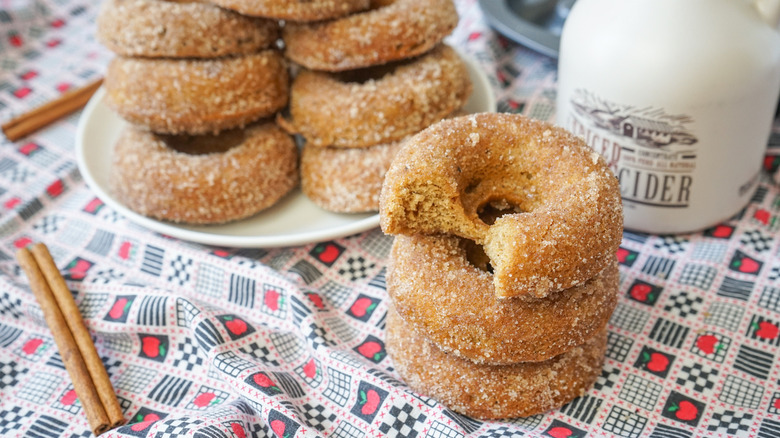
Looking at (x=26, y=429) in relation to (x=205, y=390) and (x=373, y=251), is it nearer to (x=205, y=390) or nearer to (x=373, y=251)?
(x=205, y=390)

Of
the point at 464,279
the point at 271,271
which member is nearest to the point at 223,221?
the point at 271,271

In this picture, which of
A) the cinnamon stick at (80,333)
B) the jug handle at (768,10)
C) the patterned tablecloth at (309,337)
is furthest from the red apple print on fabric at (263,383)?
the jug handle at (768,10)

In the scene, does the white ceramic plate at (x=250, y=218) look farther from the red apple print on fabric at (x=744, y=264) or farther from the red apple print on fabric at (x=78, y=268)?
the red apple print on fabric at (x=744, y=264)

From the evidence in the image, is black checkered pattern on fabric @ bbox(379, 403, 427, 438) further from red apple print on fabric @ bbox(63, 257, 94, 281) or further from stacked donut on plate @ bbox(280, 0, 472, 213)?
red apple print on fabric @ bbox(63, 257, 94, 281)

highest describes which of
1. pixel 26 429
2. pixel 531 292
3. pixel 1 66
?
pixel 531 292

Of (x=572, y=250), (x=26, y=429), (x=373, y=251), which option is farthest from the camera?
(x=373, y=251)

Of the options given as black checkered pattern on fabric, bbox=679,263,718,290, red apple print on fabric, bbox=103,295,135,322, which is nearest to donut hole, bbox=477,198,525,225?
black checkered pattern on fabric, bbox=679,263,718,290

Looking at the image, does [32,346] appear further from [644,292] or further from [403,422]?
[644,292]
